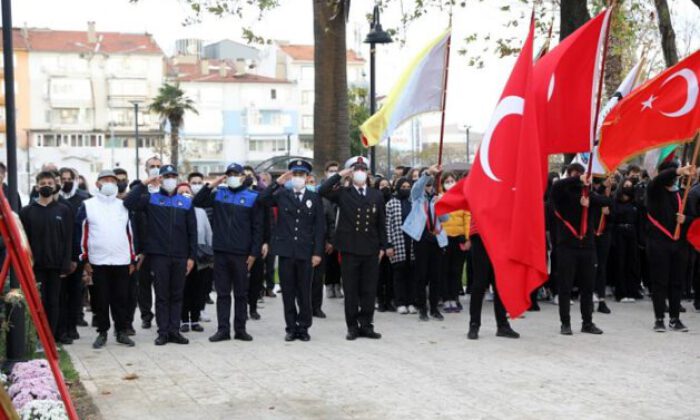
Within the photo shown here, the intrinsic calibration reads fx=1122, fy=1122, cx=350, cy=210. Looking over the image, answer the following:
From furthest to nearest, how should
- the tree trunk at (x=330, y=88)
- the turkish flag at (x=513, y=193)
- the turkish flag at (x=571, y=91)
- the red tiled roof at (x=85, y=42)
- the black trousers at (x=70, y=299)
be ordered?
the red tiled roof at (x=85, y=42), the tree trunk at (x=330, y=88), the black trousers at (x=70, y=299), the turkish flag at (x=571, y=91), the turkish flag at (x=513, y=193)

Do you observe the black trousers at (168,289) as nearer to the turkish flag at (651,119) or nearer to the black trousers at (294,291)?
the black trousers at (294,291)

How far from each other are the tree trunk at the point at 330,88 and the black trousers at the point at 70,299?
8.01 m

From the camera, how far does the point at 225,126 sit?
110 meters

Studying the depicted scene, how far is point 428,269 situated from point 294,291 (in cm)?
265

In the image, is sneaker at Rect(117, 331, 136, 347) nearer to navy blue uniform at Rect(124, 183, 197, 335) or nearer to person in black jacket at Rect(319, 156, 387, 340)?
navy blue uniform at Rect(124, 183, 197, 335)

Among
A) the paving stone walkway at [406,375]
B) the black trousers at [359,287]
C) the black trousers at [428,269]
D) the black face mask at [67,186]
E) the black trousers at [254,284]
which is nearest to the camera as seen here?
the paving stone walkway at [406,375]

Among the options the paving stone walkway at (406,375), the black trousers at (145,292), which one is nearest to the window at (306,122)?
A: the black trousers at (145,292)

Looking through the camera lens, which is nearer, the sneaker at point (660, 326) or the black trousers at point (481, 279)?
the black trousers at point (481, 279)

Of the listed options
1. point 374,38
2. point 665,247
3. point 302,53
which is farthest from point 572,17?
point 302,53

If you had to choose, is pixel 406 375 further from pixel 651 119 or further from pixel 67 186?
pixel 67 186

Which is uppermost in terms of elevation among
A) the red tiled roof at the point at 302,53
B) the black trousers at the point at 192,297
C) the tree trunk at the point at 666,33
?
the red tiled roof at the point at 302,53

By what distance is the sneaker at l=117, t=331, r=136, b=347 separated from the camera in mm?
12883

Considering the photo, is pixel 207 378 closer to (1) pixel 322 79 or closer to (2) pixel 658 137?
(2) pixel 658 137

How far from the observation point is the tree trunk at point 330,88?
20.6m
